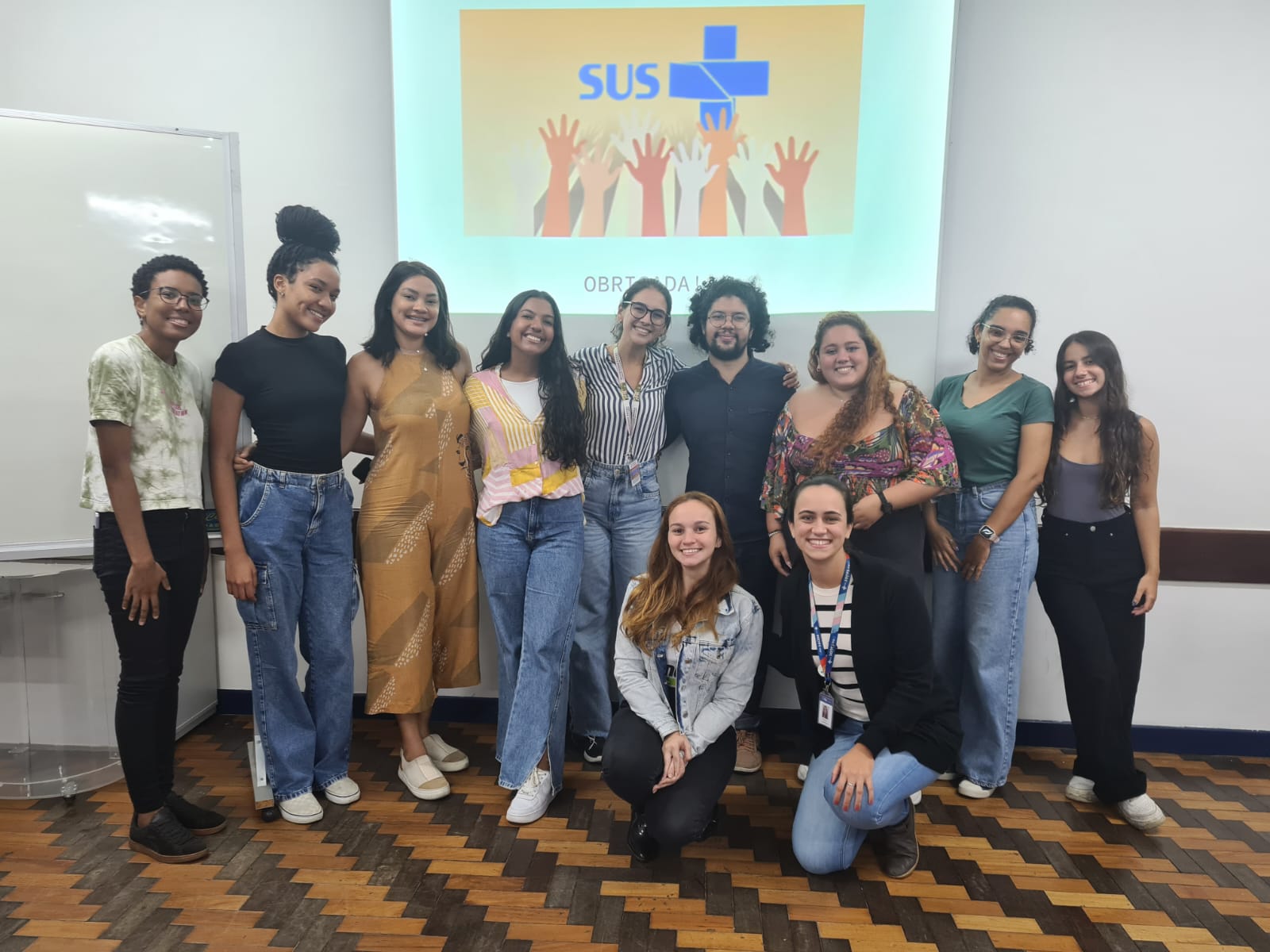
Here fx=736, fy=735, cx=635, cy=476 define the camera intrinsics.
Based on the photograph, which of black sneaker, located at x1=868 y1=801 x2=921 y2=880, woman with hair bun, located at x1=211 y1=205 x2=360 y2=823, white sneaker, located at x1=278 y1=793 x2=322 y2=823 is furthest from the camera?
white sneaker, located at x1=278 y1=793 x2=322 y2=823

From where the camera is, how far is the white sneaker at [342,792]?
7.82 ft

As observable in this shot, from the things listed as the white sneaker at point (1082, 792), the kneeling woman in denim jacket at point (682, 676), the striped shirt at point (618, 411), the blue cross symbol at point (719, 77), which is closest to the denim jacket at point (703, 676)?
the kneeling woman in denim jacket at point (682, 676)

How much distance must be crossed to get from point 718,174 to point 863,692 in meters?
1.91

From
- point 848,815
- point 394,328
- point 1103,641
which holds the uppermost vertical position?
Result: point 394,328

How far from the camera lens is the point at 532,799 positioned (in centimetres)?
229

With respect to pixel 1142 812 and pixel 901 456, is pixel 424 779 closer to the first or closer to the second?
pixel 901 456

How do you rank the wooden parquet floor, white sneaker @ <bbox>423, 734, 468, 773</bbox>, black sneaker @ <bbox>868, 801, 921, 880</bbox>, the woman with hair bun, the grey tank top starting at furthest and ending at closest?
1. white sneaker @ <bbox>423, 734, 468, 773</bbox>
2. the grey tank top
3. the woman with hair bun
4. black sneaker @ <bbox>868, 801, 921, 880</bbox>
5. the wooden parquet floor

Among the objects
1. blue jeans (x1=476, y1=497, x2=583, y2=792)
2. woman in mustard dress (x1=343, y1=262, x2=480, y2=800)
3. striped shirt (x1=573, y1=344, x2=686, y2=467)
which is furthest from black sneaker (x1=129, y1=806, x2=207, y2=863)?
striped shirt (x1=573, y1=344, x2=686, y2=467)

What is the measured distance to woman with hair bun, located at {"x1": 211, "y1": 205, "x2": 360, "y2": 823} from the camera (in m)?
2.15

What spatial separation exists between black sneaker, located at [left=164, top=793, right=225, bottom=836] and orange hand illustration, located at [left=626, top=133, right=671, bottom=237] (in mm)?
2436

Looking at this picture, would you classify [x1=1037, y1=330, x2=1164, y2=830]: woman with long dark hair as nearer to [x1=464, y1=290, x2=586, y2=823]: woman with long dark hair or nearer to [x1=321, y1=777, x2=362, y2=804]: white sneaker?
[x1=464, y1=290, x2=586, y2=823]: woman with long dark hair

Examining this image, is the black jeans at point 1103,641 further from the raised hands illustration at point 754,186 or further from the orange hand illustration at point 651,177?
the orange hand illustration at point 651,177

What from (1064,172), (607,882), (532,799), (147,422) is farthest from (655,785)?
(1064,172)

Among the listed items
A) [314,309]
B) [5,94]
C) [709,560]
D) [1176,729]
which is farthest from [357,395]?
[1176,729]
